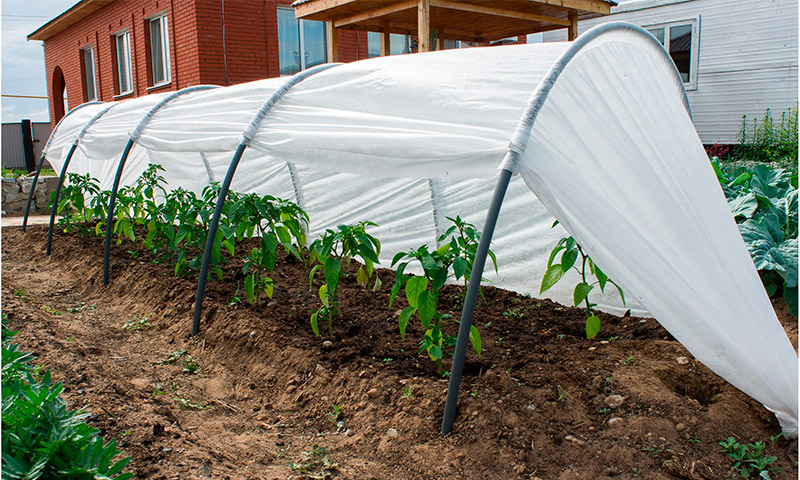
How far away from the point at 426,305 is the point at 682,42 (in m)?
12.1

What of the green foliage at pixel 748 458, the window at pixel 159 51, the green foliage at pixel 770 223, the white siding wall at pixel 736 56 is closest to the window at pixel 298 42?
the window at pixel 159 51

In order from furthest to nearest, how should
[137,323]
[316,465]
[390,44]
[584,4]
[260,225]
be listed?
1. [390,44]
2. [584,4]
3. [137,323]
4. [260,225]
5. [316,465]

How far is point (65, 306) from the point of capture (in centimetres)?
519

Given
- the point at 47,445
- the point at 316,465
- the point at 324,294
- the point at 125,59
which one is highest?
the point at 125,59

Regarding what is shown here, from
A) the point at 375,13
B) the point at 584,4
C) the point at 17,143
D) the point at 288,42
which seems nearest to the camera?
the point at 375,13

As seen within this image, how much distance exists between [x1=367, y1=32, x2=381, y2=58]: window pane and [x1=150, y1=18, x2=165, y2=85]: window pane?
13.5 ft

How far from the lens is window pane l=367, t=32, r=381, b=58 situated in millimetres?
12250

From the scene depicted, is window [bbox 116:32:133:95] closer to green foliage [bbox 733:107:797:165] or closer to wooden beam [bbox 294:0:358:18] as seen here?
wooden beam [bbox 294:0:358:18]

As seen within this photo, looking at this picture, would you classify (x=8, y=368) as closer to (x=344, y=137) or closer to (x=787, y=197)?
(x=344, y=137)

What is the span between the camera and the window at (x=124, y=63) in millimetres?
13320

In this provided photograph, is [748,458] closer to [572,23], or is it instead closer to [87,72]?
[572,23]

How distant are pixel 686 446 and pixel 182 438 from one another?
2.13m

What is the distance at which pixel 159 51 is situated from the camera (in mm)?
12281

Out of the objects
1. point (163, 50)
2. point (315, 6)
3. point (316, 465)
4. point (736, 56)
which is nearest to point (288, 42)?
point (163, 50)
